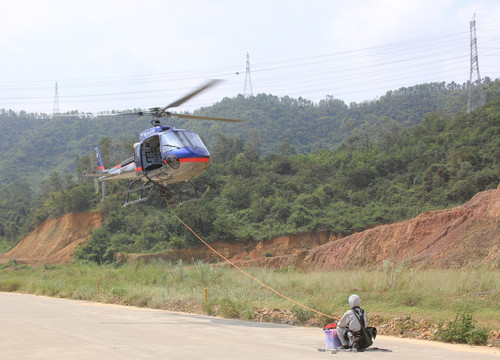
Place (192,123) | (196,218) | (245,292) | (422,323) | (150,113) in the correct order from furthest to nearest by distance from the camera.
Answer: (192,123) → (196,218) → (245,292) → (150,113) → (422,323)

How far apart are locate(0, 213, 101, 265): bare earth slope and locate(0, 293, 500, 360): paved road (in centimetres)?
3930

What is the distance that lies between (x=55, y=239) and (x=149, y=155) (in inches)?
1737

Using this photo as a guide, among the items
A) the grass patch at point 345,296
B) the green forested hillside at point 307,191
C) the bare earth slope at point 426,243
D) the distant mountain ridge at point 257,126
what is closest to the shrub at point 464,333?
the grass patch at point 345,296

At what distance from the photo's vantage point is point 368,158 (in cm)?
6216

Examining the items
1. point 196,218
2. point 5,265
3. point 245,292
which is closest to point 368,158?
point 196,218

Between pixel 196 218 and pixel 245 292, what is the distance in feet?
95.8

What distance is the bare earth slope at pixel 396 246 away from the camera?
97.2 ft

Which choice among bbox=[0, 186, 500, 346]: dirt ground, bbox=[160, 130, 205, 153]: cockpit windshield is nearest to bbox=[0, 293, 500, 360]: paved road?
bbox=[0, 186, 500, 346]: dirt ground

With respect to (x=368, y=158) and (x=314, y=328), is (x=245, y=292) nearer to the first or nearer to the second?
(x=314, y=328)

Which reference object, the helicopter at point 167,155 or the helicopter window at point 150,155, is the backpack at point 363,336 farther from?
the helicopter window at point 150,155

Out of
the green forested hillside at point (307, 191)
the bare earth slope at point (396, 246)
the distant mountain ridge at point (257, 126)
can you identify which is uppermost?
the distant mountain ridge at point (257, 126)

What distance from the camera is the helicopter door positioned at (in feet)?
Result: 62.2

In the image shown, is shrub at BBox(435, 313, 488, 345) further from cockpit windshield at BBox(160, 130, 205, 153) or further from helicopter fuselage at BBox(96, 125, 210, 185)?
cockpit windshield at BBox(160, 130, 205, 153)

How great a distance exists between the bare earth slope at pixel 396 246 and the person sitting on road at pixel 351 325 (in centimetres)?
1522
